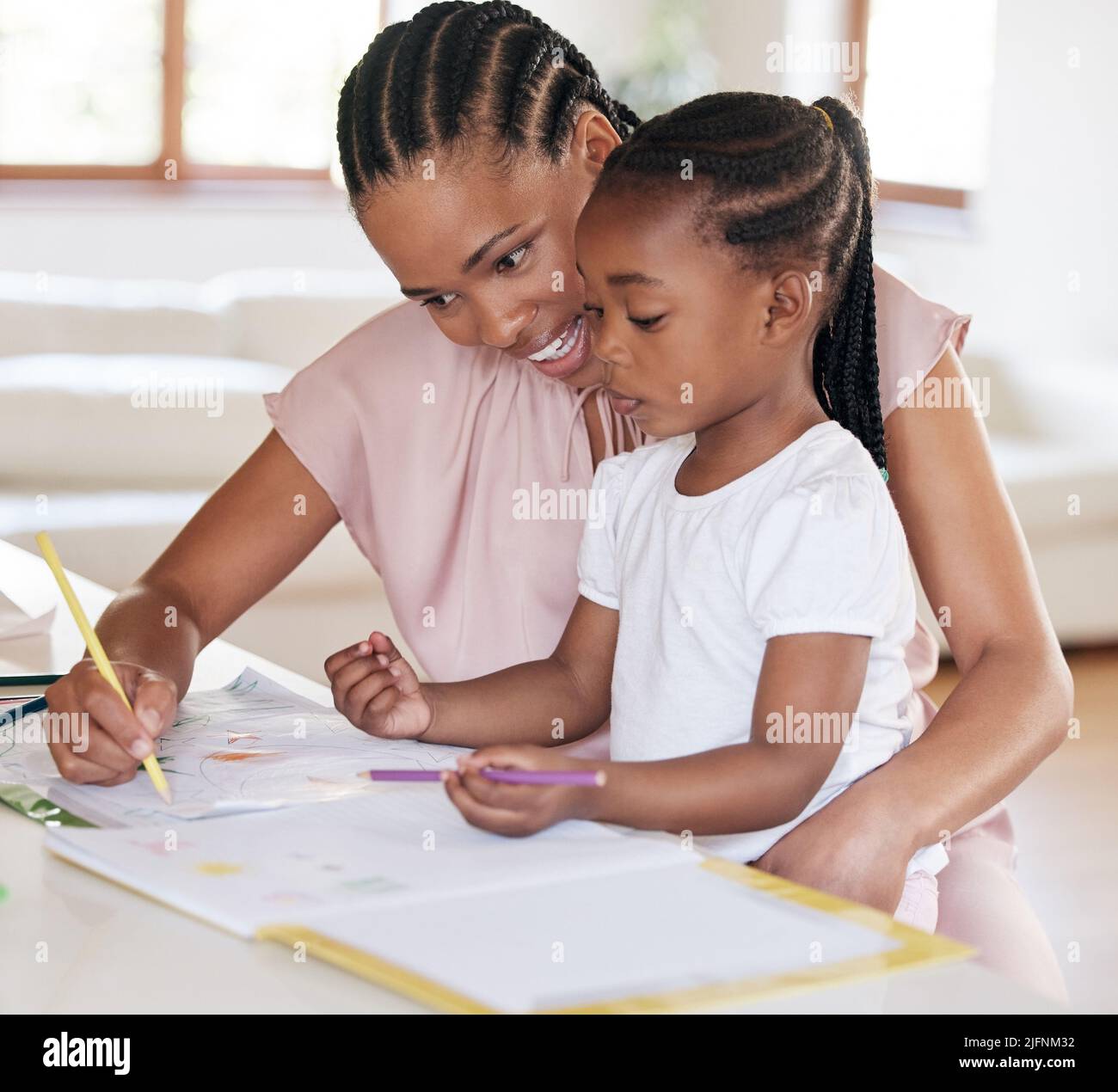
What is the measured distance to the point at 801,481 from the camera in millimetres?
1023

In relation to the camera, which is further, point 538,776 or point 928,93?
point 928,93

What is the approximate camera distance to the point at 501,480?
1.47 m

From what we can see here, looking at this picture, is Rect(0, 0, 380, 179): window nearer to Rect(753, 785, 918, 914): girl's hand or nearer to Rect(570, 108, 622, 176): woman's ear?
Rect(570, 108, 622, 176): woman's ear

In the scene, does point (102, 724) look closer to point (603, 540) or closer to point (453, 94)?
point (603, 540)

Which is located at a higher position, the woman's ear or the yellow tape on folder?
the woman's ear

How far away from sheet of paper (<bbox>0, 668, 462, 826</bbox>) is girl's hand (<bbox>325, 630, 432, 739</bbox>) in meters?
0.01

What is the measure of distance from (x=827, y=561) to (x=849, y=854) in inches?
7.3

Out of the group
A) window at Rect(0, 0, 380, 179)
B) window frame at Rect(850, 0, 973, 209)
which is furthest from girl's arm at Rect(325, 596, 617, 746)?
window frame at Rect(850, 0, 973, 209)

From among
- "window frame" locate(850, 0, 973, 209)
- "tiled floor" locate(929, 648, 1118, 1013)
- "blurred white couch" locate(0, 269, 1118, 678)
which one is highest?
"window frame" locate(850, 0, 973, 209)

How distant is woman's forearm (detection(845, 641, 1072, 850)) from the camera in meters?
1.05

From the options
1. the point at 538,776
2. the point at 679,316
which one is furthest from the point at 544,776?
the point at 679,316

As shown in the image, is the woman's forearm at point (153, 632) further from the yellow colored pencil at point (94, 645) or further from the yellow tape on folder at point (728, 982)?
the yellow tape on folder at point (728, 982)

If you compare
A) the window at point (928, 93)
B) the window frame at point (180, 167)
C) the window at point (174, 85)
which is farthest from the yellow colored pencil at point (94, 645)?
the window at point (928, 93)

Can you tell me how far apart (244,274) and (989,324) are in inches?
110
